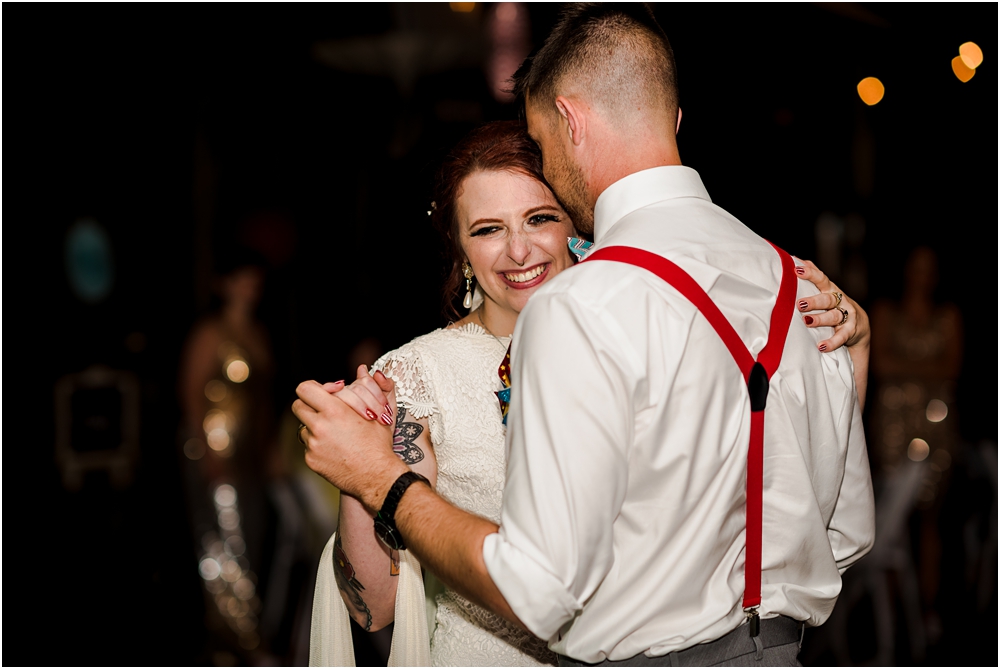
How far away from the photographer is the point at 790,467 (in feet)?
3.79

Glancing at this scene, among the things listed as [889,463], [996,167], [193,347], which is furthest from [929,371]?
[193,347]

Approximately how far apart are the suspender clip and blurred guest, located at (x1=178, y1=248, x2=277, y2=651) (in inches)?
168

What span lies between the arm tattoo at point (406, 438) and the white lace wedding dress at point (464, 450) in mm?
22

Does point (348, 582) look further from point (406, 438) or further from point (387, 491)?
point (387, 491)

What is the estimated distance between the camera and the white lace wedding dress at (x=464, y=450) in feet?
5.31

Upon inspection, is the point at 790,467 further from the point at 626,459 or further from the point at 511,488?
the point at 511,488

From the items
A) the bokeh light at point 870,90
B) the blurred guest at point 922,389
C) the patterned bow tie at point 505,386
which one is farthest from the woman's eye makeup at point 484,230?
the bokeh light at point 870,90

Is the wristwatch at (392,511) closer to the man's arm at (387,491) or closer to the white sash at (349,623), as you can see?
the man's arm at (387,491)

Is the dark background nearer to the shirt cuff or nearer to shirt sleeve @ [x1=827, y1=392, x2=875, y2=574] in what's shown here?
shirt sleeve @ [x1=827, y1=392, x2=875, y2=574]

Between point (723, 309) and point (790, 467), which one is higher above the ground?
point (723, 309)

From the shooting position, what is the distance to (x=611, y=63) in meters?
1.26

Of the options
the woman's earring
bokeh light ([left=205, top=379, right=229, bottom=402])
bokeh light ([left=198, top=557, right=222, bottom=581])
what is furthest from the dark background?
the woman's earring

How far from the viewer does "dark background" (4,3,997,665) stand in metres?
5.06

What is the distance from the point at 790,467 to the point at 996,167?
6.12 metres
